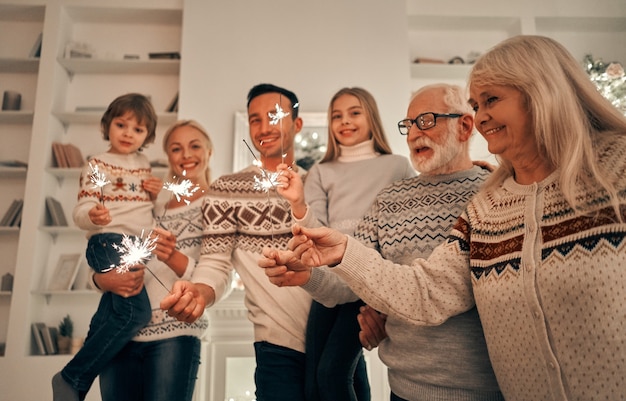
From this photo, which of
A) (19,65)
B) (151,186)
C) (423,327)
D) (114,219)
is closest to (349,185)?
(423,327)

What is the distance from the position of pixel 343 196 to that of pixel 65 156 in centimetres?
262

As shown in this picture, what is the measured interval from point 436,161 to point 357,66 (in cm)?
229

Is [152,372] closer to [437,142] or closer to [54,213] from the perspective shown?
[437,142]

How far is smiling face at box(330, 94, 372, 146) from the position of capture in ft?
5.94

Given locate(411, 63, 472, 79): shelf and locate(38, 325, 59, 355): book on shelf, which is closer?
locate(38, 325, 59, 355): book on shelf

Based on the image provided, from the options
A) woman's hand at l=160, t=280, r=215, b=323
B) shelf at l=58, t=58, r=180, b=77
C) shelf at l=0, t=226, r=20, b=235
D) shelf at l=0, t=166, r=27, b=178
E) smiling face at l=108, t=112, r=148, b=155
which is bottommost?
woman's hand at l=160, t=280, r=215, b=323

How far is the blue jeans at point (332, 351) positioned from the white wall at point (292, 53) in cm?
205

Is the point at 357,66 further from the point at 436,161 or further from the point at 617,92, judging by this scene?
the point at 436,161

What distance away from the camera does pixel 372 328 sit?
1.37 meters

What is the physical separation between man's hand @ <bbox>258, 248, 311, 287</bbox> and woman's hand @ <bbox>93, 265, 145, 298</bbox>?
68cm

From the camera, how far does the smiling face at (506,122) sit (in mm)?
1079

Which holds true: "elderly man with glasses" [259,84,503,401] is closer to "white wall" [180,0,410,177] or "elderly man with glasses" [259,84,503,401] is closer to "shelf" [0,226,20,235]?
"white wall" [180,0,410,177]

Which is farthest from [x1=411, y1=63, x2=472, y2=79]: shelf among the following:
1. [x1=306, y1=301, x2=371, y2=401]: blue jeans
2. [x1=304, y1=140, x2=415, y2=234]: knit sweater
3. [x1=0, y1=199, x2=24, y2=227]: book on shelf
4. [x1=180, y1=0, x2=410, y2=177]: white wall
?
[x1=0, y1=199, x2=24, y2=227]: book on shelf

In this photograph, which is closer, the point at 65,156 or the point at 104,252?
the point at 104,252
